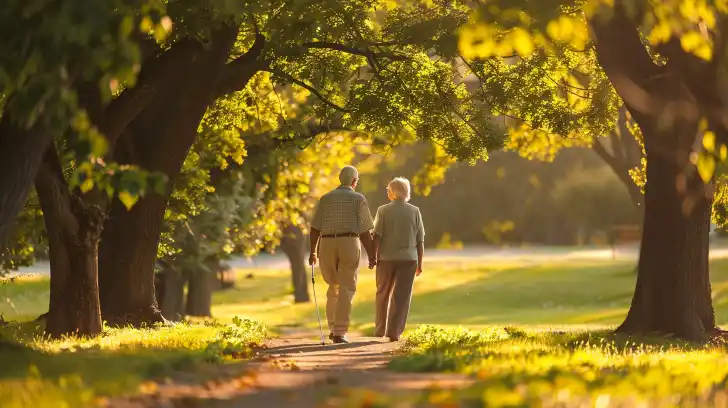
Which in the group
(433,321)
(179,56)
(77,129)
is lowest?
(433,321)

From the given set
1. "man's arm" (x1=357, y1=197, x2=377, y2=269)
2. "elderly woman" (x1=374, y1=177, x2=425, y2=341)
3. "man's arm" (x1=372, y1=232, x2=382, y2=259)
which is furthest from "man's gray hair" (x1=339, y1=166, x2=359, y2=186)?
"man's arm" (x1=372, y1=232, x2=382, y2=259)

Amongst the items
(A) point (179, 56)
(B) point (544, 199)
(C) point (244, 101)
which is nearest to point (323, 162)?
(C) point (244, 101)

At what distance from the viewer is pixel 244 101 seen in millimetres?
21859

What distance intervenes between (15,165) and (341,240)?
19.0 ft

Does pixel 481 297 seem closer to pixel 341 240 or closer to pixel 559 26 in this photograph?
pixel 341 240

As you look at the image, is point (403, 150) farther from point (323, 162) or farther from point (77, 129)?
point (77, 129)

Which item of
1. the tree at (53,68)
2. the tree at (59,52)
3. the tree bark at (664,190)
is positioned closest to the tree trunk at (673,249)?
the tree bark at (664,190)

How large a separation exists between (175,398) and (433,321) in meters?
25.2

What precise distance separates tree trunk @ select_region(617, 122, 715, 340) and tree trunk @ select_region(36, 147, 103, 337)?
691cm

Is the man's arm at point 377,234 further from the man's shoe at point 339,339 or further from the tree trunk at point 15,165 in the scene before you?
the tree trunk at point 15,165

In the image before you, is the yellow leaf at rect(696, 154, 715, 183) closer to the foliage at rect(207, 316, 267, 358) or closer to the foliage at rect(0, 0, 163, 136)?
the foliage at rect(0, 0, 163, 136)

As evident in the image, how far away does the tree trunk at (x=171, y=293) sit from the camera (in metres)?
32.3

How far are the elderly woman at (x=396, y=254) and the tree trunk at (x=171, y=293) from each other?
16.1 meters

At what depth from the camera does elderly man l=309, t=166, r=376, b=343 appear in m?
15.7
